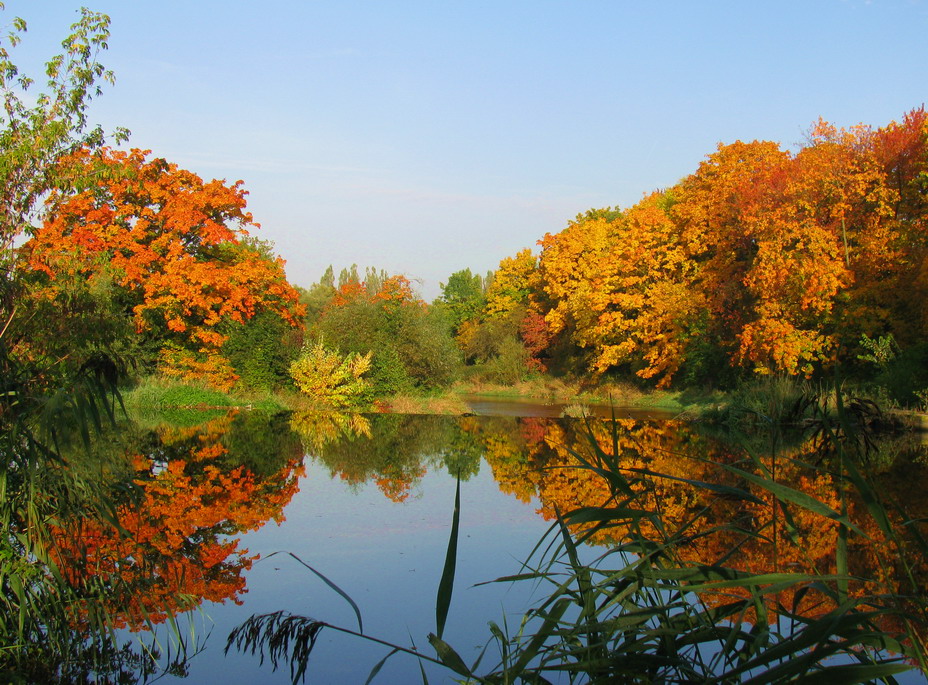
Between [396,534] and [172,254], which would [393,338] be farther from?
[396,534]

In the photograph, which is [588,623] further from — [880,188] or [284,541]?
[880,188]

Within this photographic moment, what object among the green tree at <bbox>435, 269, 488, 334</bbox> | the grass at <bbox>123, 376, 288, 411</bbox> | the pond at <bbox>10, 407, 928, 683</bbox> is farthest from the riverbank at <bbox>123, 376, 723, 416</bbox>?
the green tree at <bbox>435, 269, 488, 334</bbox>

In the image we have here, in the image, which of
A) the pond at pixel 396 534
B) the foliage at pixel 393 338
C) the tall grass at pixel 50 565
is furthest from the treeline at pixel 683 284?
the tall grass at pixel 50 565

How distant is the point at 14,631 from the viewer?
156 inches

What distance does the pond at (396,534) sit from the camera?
4297 millimetres

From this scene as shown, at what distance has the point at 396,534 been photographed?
7.88 meters

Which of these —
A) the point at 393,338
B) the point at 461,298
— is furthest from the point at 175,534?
the point at 461,298

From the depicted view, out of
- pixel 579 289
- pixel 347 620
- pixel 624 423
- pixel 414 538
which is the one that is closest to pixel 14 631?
pixel 347 620

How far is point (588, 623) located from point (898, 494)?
805 cm

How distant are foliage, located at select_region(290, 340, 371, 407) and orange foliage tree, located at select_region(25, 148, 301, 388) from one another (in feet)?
6.98

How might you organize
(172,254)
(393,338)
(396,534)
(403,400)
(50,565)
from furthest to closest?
(393,338) < (403,400) < (172,254) < (396,534) < (50,565)

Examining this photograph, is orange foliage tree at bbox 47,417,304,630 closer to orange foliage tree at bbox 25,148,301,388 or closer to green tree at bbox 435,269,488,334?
orange foliage tree at bbox 25,148,301,388

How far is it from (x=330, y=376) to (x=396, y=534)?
16.6 meters

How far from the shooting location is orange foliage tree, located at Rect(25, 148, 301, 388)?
21781 millimetres
